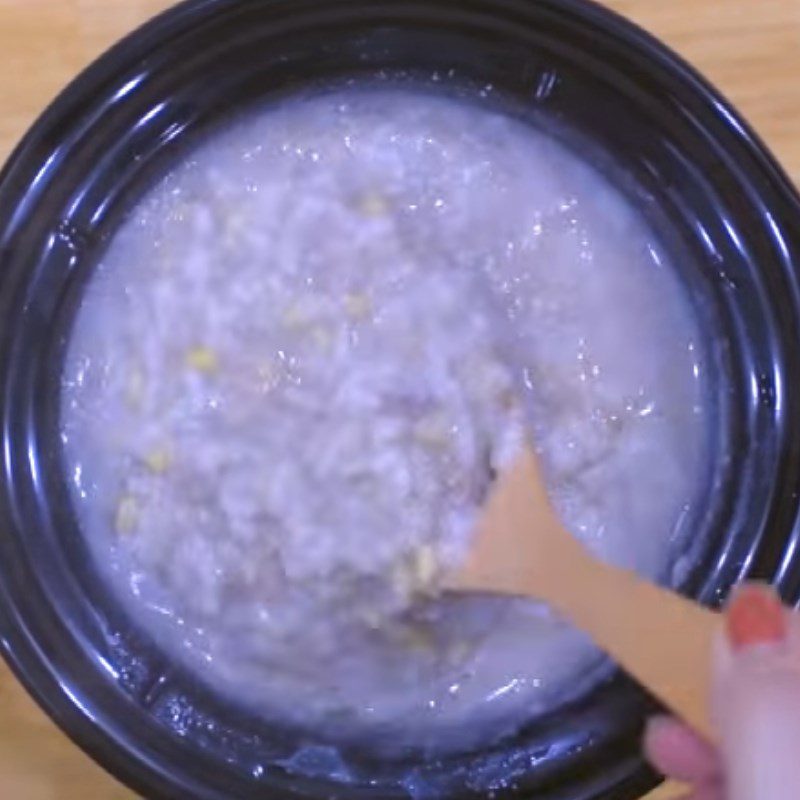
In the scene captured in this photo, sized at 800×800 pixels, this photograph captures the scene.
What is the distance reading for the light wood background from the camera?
0.93 metres

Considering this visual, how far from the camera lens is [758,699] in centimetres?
62

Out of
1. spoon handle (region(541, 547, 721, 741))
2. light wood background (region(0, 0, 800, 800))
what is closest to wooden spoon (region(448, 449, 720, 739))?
spoon handle (region(541, 547, 721, 741))

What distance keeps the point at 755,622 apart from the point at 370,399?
308 millimetres

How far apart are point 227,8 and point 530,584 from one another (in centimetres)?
43

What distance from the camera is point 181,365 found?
873 millimetres

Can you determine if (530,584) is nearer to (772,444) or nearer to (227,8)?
(772,444)

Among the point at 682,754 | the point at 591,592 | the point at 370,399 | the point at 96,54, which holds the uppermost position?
the point at 96,54

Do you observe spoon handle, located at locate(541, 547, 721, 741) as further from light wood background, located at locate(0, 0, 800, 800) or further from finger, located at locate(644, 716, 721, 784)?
light wood background, located at locate(0, 0, 800, 800)

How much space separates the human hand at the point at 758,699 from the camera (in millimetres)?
594

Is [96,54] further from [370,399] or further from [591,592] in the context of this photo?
[591,592]

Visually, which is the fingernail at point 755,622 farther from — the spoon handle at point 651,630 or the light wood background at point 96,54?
the light wood background at point 96,54

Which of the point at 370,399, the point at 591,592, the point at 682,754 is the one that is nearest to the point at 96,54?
the point at 370,399

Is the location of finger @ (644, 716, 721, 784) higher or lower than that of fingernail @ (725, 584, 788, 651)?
lower

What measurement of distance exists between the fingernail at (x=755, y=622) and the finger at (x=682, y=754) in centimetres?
11
